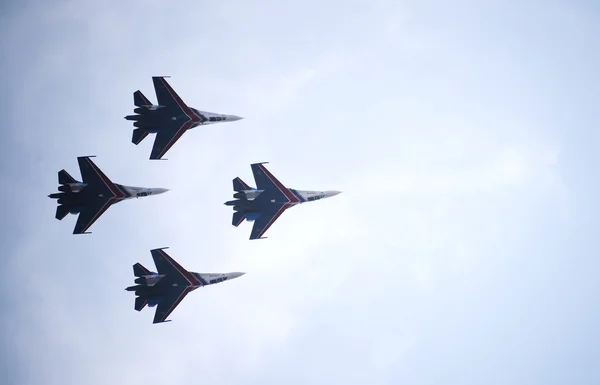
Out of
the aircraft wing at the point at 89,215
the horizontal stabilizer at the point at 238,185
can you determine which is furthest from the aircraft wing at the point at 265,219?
the aircraft wing at the point at 89,215

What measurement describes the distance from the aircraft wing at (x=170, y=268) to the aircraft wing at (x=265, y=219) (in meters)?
9.68

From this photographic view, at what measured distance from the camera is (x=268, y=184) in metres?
70.1

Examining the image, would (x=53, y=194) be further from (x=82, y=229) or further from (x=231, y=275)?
(x=231, y=275)

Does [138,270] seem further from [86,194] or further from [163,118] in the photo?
[163,118]

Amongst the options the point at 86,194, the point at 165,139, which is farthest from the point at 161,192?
the point at 86,194

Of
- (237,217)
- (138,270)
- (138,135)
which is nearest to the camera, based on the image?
(138,270)

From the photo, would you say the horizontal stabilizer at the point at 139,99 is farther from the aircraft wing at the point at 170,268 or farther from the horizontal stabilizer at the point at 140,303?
the horizontal stabilizer at the point at 140,303

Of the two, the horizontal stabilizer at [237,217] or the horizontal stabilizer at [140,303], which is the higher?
the horizontal stabilizer at [237,217]

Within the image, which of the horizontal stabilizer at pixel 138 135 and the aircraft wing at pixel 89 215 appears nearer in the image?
the aircraft wing at pixel 89 215

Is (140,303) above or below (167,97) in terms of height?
below

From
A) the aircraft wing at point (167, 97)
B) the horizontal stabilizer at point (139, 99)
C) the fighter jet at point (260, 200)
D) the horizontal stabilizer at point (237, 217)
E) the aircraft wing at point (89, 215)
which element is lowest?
the aircraft wing at point (89, 215)

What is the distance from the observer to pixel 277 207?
7069 cm

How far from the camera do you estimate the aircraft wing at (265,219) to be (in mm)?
70562

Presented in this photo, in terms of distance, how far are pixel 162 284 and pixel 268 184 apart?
17852 millimetres
